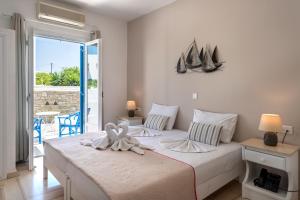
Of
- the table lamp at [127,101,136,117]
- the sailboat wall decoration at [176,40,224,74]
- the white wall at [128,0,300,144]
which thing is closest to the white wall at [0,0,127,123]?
the table lamp at [127,101,136,117]

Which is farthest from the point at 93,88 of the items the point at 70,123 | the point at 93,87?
the point at 70,123

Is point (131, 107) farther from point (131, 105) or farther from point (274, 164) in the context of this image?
point (274, 164)

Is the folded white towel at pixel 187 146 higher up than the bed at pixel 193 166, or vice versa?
the folded white towel at pixel 187 146

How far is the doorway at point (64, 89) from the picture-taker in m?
3.99

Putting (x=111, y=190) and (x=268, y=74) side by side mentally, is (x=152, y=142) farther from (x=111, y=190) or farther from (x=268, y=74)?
(x=268, y=74)

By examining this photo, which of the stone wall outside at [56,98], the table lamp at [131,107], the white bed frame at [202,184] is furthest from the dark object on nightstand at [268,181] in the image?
the stone wall outside at [56,98]

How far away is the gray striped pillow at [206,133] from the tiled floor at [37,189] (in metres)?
0.61

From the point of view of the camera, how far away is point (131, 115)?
4.18 m

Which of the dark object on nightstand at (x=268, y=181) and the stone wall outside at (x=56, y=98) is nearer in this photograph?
the dark object on nightstand at (x=268, y=181)

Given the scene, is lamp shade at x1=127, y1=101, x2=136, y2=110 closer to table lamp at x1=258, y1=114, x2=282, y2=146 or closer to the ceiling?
the ceiling

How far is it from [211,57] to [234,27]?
49 cm

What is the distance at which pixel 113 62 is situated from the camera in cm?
439

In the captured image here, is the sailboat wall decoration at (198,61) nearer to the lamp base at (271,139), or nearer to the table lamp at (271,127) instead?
the table lamp at (271,127)

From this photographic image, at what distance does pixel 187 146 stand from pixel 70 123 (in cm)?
402
